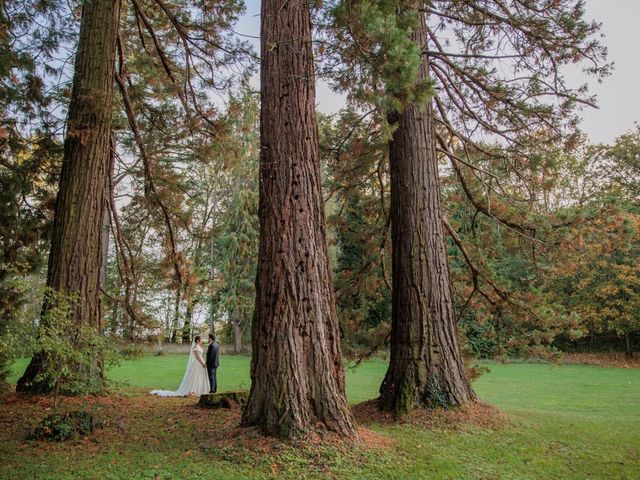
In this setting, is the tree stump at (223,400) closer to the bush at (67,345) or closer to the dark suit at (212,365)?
the bush at (67,345)

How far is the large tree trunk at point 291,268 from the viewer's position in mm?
4324

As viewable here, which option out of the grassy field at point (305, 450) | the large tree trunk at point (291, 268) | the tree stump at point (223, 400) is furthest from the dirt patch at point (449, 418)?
the large tree trunk at point (291, 268)

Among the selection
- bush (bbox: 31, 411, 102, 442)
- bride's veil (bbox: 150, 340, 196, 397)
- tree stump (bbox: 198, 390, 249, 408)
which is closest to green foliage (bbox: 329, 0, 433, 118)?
bush (bbox: 31, 411, 102, 442)

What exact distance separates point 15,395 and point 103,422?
6.43ft

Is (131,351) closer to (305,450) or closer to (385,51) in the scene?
(305,450)

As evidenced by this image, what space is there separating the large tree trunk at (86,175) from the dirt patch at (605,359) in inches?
880

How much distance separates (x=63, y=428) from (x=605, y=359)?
26310mm

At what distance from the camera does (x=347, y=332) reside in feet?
29.0

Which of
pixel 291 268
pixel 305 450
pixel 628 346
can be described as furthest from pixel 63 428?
pixel 628 346

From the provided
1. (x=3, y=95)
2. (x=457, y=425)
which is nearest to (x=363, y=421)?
(x=457, y=425)

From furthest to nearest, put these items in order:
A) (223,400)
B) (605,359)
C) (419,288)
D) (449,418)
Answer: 1. (605,359)
2. (223,400)
3. (419,288)
4. (449,418)

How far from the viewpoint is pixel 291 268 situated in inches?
178

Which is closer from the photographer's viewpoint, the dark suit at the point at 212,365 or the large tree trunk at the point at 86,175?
the large tree trunk at the point at 86,175

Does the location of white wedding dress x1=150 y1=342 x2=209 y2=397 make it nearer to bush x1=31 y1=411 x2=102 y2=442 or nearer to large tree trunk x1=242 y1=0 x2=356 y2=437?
bush x1=31 y1=411 x2=102 y2=442
